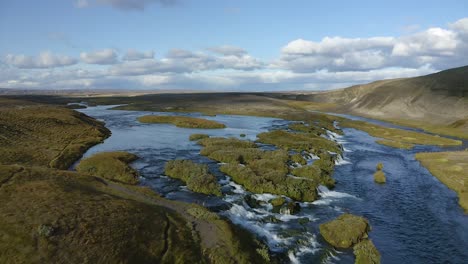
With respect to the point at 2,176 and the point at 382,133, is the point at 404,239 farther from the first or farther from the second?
the point at 382,133

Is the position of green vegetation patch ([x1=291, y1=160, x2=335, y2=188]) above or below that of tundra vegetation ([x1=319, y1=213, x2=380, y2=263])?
above

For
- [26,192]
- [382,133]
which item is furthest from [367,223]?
[382,133]

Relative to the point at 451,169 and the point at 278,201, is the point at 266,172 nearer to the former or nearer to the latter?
the point at 278,201

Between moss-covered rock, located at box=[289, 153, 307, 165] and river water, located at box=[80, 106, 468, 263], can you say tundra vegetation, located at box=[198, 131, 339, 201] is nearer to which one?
moss-covered rock, located at box=[289, 153, 307, 165]

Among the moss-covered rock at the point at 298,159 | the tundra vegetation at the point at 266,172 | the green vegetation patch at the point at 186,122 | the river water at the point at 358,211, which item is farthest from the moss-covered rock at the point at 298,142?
the green vegetation patch at the point at 186,122

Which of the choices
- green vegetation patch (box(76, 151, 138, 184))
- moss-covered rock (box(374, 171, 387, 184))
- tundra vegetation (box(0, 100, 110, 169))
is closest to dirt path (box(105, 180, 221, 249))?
green vegetation patch (box(76, 151, 138, 184))
